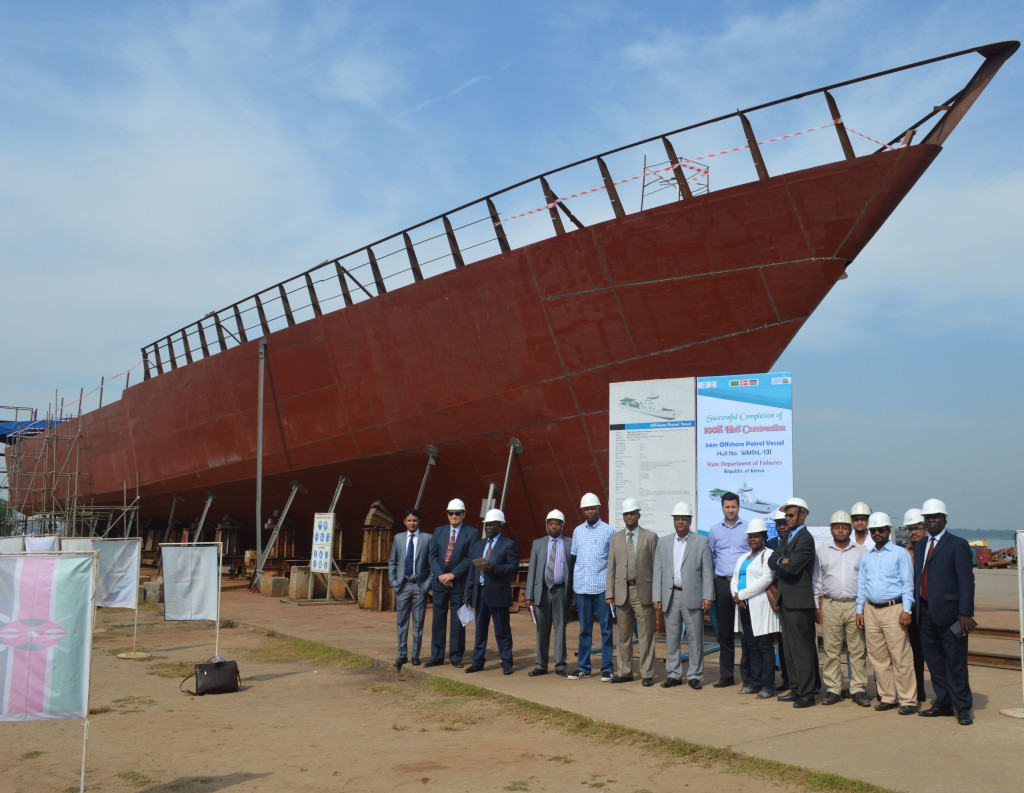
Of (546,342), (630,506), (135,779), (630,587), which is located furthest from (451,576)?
(546,342)

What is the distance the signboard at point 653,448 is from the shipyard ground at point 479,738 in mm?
1978

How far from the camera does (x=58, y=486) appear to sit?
99.1 ft

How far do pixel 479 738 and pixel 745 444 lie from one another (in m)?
4.55

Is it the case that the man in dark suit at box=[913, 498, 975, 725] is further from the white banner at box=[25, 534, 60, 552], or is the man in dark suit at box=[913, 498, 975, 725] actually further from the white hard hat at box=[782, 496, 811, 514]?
the white banner at box=[25, 534, 60, 552]

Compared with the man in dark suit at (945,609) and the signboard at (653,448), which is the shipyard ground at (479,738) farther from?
the signboard at (653,448)

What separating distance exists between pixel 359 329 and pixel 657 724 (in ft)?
37.9

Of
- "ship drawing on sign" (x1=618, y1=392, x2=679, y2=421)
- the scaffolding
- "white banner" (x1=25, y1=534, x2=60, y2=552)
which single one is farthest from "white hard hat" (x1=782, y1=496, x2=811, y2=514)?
the scaffolding

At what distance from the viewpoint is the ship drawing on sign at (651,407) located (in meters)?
9.59

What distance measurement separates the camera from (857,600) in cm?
665

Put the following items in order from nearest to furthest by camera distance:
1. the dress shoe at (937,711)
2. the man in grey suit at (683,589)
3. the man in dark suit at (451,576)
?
the dress shoe at (937,711), the man in grey suit at (683,589), the man in dark suit at (451,576)

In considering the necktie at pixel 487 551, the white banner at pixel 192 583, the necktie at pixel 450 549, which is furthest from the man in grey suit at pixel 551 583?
the white banner at pixel 192 583

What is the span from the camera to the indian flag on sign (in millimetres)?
4496

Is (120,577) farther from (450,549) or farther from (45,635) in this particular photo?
(45,635)

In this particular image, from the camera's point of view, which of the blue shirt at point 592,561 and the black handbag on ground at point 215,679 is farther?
the blue shirt at point 592,561
